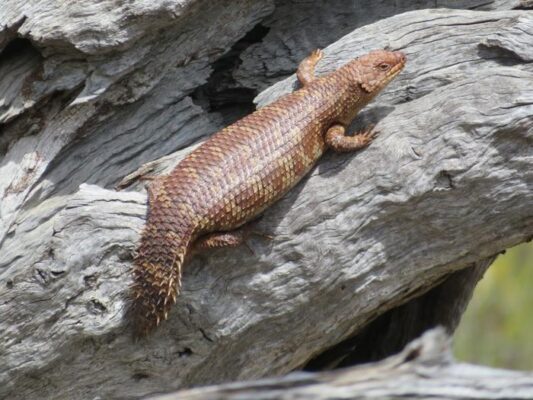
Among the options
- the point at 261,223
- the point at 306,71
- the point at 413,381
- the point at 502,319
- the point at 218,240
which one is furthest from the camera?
the point at 502,319

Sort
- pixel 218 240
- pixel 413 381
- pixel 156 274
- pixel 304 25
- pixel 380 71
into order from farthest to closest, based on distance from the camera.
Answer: pixel 304 25
pixel 380 71
pixel 218 240
pixel 156 274
pixel 413 381

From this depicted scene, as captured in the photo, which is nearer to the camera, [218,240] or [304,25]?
[218,240]

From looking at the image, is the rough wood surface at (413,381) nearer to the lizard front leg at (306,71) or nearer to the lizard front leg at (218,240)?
the lizard front leg at (218,240)

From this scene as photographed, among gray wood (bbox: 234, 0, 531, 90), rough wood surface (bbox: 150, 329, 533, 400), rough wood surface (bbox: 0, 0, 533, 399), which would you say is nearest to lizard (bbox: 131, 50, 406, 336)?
rough wood surface (bbox: 0, 0, 533, 399)

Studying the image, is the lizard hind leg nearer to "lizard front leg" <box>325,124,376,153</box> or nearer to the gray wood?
"lizard front leg" <box>325,124,376,153</box>

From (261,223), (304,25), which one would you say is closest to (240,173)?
(261,223)

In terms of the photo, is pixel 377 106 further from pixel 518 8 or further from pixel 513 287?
pixel 513 287

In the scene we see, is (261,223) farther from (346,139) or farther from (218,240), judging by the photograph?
(346,139)
